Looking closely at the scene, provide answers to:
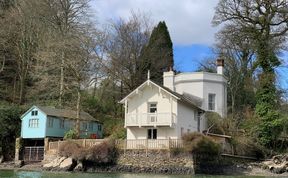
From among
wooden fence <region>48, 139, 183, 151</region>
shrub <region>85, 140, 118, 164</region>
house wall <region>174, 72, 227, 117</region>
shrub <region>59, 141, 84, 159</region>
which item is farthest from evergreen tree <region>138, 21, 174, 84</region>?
shrub <region>85, 140, 118, 164</region>

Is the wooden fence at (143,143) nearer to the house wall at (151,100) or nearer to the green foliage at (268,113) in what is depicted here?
the house wall at (151,100)

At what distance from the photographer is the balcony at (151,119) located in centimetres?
4378

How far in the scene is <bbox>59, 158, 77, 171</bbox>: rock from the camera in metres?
40.8

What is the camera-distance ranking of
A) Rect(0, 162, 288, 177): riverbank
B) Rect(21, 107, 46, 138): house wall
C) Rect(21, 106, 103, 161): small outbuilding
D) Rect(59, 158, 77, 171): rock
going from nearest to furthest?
Rect(0, 162, 288, 177): riverbank < Rect(59, 158, 77, 171): rock < Rect(21, 106, 103, 161): small outbuilding < Rect(21, 107, 46, 138): house wall

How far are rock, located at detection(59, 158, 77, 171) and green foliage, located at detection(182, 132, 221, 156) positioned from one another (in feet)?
32.4

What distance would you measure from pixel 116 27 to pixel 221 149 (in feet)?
85.8

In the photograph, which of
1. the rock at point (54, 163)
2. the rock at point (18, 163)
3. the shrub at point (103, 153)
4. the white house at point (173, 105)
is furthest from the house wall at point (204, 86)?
the rock at point (18, 163)

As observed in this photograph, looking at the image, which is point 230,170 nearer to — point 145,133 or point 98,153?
point 145,133

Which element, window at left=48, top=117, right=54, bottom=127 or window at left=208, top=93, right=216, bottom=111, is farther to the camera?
window at left=208, top=93, right=216, bottom=111

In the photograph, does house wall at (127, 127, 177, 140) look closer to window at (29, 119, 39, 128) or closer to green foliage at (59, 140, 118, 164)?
green foliage at (59, 140, 118, 164)

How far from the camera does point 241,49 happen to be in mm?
58938

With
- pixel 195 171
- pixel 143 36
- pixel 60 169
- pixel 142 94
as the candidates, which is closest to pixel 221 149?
pixel 195 171

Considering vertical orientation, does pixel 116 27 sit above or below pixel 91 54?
above

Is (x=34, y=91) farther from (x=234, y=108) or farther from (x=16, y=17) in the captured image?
(x=234, y=108)
